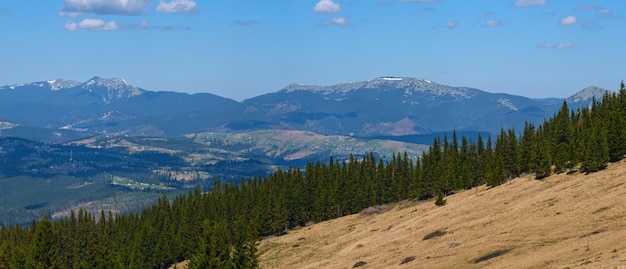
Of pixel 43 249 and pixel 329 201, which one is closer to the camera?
pixel 43 249

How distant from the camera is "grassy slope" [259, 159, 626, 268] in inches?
2675

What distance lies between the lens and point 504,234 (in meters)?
86.7

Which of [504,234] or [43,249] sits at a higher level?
[504,234]

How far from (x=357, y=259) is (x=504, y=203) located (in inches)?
1035

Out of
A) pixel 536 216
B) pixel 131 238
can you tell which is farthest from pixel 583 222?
pixel 131 238

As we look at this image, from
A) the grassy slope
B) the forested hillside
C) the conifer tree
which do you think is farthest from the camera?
the forested hillside

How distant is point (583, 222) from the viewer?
81.9m

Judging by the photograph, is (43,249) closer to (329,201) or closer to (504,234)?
(504,234)

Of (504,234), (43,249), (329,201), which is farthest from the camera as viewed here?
(329,201)

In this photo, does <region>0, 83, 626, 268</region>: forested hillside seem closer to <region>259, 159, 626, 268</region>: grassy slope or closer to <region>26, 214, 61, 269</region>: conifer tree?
<region>26, 214, 61, 269</region>: conifer tree

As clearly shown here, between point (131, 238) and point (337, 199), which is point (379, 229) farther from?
point (131, 238)

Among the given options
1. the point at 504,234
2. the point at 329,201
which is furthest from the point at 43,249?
the point at 329,201

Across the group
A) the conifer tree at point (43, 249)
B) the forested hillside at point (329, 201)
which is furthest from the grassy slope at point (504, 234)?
the conifer tree at point (43, 249)

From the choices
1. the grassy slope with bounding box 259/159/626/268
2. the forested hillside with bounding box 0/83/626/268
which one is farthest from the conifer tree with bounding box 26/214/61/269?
the grassy slope with bounding box 259/159/626/268
